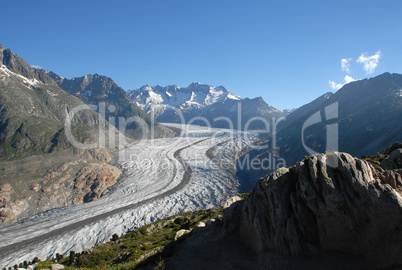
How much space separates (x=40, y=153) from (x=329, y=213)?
11376 centimetres

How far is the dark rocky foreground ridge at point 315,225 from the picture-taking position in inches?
435

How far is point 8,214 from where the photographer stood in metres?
59.2

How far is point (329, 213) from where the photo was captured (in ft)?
40.9

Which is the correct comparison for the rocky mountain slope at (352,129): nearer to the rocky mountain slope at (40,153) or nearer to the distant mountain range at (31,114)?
the rocky mountain slope at (40,153)

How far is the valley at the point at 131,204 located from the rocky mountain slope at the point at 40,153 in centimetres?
757

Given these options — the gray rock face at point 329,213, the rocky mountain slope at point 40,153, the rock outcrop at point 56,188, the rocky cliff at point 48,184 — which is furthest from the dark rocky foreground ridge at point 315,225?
the rocky mountain slope at point 40,153

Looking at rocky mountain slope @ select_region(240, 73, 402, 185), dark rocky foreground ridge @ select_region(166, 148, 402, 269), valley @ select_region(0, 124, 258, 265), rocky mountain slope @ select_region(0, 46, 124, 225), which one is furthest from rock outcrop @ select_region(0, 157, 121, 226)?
dark rocky foreground ridge @ select_region(166, 148, 402, 269)

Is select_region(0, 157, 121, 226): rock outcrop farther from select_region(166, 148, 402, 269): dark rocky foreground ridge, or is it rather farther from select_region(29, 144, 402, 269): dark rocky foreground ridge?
select_region(166, 148, 402, 269): dark rocky foreground ridge

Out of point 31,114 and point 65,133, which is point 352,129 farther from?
point 31,114

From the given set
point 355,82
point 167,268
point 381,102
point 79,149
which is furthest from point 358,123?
point 79,149

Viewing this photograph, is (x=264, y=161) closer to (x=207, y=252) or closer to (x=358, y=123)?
(x=358, y=123)

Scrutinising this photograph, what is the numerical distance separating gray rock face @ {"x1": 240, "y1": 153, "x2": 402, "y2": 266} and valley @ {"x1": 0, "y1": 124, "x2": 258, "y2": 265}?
4362 cm

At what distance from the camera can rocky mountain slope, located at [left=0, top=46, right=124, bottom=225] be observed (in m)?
67.2

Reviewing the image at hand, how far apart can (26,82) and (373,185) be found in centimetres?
19168
